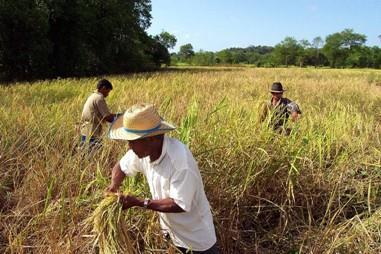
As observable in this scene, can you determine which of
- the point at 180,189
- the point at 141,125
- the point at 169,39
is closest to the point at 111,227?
the point at 180,189

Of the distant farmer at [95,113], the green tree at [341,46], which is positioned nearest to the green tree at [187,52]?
the green tree at [341,46]

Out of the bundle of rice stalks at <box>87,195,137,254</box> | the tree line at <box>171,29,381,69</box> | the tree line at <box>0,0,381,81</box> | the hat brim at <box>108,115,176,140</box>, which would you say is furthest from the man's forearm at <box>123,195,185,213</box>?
the tree line at <box>171,29,381,69</box>

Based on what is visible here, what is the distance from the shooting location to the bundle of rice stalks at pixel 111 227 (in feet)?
7.11

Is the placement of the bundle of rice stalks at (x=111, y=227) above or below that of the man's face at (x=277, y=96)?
below

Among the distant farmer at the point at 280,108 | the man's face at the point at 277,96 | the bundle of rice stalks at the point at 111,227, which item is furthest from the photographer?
the man's face at the point at 277,96

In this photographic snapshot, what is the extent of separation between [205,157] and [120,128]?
4.26ft

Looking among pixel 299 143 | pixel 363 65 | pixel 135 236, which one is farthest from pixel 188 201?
pixel 363 65

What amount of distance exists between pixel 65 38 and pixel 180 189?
2253 cm

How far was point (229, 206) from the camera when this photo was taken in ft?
10.8

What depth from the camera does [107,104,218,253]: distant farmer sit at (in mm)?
2062

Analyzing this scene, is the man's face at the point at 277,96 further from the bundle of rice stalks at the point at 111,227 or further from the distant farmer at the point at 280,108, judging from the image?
the bundle of rice stalks at the point at 111,227

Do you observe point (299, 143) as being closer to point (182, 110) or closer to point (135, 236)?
point (135, 236)

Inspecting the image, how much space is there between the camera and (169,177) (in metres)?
2.10

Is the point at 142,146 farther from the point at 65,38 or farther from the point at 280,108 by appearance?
the point at 65,38
